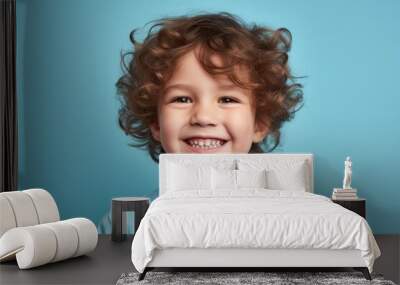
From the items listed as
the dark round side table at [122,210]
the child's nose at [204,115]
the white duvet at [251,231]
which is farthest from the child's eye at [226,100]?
the white duvet at [251,231]

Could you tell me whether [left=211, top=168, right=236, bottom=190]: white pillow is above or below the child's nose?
below

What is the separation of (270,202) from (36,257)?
6.08 ft

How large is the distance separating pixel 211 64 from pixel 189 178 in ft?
4.15

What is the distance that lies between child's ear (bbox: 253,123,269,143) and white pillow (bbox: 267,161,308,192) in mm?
629

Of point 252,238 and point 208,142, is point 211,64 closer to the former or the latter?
point 208,142

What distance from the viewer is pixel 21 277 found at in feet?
16.3

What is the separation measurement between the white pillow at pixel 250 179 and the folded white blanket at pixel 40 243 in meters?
1.63

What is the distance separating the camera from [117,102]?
7.21m

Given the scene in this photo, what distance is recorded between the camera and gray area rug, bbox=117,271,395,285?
4.71 m

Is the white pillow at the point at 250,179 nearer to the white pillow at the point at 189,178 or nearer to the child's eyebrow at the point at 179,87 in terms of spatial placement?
the white pillow at the point at 189,178

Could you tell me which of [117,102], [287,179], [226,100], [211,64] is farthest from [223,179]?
[117,102]

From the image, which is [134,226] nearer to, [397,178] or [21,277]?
[21,277]

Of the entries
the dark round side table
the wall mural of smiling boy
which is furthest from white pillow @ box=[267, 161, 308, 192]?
the dark round side table

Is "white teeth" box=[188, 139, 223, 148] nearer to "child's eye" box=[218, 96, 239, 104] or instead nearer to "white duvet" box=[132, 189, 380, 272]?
"child's eye" box=[218, 96, 239, 104]
